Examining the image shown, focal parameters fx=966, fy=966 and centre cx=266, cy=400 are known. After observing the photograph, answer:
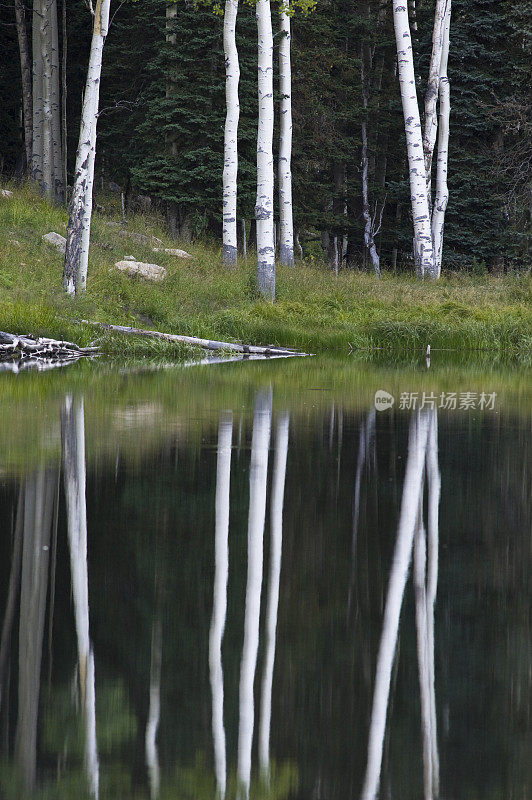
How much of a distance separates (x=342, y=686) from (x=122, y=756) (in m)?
0.78

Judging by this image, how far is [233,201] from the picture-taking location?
25172 millimetres

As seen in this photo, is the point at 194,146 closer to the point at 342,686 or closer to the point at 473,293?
the point at 473,293

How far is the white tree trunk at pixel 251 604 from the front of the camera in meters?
2.78

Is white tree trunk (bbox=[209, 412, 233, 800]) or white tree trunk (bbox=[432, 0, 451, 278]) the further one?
white tree trunk (bbox=[432, 0, 451, 278])

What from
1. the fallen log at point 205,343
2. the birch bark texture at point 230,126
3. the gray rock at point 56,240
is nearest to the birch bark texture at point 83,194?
the fallen log at point 205,343

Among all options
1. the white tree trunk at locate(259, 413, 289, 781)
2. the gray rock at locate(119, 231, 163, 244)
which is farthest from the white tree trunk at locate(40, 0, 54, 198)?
the white tree trunk at locate(259, 413, 289, 781)

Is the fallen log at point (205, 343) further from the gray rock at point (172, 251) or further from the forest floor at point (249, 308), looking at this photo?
the gray rock at point (172, 251)

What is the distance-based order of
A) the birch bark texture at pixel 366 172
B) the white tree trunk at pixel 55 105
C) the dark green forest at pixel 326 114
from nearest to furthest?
the dark green forest at pixel 326 114 < the white tree trunk at pixel 55 105 < the birch bark texture at pixel 366 172

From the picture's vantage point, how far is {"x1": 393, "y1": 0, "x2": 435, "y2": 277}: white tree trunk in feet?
80.9

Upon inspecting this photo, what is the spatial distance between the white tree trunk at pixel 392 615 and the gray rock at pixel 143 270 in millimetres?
14232

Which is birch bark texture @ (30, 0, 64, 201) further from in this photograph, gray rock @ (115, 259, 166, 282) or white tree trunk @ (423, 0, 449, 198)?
white tree trunk @ (423, 0, 449, 198)

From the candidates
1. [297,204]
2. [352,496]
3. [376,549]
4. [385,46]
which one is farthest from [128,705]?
[385,46]

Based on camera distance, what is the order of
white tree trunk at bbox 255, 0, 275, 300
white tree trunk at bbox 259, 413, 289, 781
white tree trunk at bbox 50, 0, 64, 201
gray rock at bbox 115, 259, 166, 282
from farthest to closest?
white tree trunk at bbox 50, 0, 64, 201 → white tree trunk at bbox 255, 0, 275, 300 → gray rock at bbox 115, 259, 166, 282 → white tree trunk at bbox 259, 413, 289, 781

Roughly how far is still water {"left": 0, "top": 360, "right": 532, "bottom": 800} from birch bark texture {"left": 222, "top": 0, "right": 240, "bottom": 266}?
17.6m
